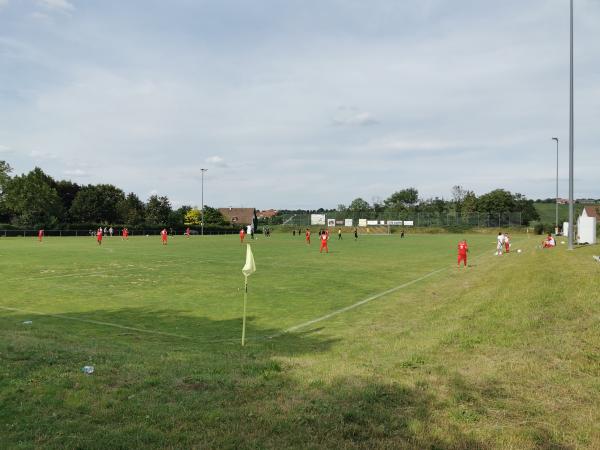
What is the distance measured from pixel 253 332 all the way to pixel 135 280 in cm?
991

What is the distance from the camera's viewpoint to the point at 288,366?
265 inches

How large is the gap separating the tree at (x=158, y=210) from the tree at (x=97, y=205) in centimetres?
655

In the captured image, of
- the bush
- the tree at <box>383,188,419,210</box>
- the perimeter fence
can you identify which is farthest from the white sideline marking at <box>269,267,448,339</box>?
the tree at <box>383,188,419,210</box>

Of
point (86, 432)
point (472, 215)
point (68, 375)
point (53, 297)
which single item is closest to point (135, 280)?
point (53, 297)

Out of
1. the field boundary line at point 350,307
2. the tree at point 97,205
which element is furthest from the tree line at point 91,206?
the field boundary line at point 350,307

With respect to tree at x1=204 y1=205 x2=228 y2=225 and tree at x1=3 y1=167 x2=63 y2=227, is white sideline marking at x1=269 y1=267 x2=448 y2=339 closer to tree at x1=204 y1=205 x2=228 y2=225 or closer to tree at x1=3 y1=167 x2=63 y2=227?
tree at x1=3 y1=167 x2=63 y2=227

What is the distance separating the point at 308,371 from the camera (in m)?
6.39

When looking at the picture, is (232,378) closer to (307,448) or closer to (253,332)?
(307,448)

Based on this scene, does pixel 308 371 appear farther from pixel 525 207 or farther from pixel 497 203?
pixel 525 207

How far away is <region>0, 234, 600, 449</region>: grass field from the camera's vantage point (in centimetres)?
439

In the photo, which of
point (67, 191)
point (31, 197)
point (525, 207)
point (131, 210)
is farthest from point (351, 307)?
point (525, 207)

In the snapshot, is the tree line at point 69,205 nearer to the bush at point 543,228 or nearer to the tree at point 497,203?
the bush at point 543,228

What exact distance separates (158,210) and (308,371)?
3920 inches

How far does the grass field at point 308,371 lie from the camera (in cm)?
439
